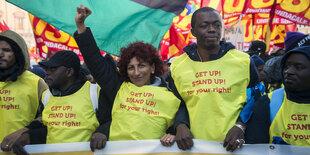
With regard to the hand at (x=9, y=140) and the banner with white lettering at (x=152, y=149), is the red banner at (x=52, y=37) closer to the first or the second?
the hand at (x=9, y=140)

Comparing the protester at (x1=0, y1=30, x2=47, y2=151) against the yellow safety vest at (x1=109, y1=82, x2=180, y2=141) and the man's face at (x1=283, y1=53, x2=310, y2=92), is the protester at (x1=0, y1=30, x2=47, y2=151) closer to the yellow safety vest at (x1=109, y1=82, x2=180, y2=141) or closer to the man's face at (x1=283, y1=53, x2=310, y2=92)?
the yellow safety vest at (x1=109, y1=82, x2=180, y2=141)

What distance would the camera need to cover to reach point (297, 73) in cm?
221

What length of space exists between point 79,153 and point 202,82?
1.19 meters

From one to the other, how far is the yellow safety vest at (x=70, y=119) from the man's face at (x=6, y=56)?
2.15ft

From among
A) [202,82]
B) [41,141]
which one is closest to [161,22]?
[202,82]

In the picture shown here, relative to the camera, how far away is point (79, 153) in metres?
2.54

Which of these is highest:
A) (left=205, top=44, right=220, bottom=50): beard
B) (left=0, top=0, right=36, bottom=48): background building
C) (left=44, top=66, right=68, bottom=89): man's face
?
(left=0, top=0, right=36, bottom=48): background building

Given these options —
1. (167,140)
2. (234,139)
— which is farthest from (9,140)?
(234,139)

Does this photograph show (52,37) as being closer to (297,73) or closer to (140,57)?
(140,57)

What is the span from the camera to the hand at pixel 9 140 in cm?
266

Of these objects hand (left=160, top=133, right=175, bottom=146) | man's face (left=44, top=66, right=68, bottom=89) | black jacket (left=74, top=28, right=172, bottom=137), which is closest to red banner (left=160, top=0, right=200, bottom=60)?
man's face (left=44, top=66, right=68, bottom=89)

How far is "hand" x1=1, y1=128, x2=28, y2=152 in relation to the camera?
2.66 metres

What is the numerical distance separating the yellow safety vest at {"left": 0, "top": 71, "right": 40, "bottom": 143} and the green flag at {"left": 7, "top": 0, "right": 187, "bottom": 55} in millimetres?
697

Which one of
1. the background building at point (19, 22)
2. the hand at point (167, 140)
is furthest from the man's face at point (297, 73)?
the background building at point (19, 22)
